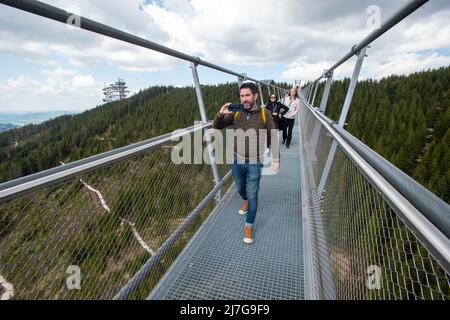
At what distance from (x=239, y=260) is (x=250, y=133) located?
1.37 meters

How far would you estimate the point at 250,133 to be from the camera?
270 centimetres

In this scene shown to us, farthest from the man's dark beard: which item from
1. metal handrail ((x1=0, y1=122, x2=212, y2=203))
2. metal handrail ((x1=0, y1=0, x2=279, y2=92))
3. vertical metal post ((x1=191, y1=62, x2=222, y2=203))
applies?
metal handrail ((x1=0, y1=122, x2=212, y2=203))

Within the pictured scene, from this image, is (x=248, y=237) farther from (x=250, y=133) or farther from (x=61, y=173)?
(x=61, y=173)

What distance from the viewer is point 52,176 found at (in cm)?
105

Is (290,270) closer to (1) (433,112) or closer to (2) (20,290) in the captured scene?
(2) (20,290)

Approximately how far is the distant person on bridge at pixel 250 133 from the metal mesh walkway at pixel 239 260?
258 mm

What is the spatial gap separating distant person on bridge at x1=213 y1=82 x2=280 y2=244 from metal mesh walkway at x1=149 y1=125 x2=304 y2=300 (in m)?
0.26

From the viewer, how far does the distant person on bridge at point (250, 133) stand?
2.66 meters

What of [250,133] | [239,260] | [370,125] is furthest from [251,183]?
[370,125]

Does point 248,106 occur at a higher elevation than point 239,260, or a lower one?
higher

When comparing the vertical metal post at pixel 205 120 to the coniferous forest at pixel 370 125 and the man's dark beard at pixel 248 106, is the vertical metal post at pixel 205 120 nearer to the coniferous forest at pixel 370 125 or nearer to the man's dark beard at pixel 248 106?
the man's dark beard at pixel 248 106

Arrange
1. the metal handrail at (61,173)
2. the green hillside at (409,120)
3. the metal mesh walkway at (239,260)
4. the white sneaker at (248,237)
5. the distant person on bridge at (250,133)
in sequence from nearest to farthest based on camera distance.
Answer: the metal handrail at (61,173)
the metal mesh walkway at (239,260)
the distant person on bridge at (250,133)
the white sneaker at (248,237)
the green hillside at (409,120)

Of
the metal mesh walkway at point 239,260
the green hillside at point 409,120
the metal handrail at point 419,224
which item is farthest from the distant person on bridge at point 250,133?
the green hillside at point 409,120

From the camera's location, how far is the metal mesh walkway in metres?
2.19
